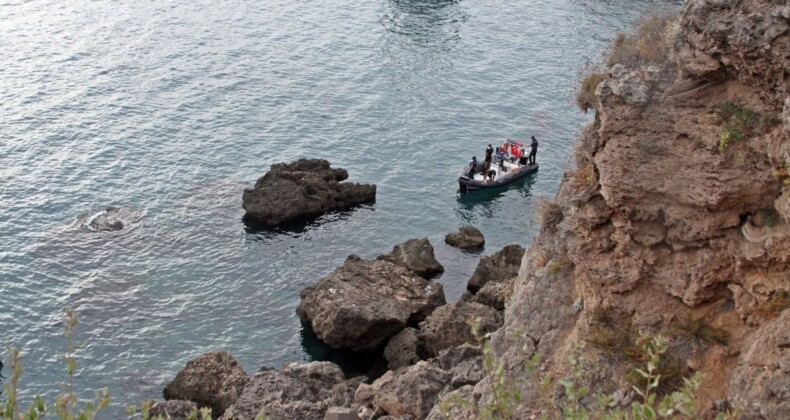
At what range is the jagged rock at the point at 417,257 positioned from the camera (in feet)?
165

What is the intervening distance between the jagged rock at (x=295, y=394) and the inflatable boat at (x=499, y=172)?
25775 mm

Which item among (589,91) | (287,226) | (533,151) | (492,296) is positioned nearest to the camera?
(589,91)

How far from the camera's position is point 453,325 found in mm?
41531

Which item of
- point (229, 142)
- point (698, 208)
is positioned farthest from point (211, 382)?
point (229, 142)

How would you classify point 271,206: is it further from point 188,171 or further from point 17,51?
point 17,51

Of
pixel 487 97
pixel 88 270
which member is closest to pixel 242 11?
pixel 487 97

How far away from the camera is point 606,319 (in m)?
23.9

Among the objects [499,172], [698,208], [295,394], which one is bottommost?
[499,172]

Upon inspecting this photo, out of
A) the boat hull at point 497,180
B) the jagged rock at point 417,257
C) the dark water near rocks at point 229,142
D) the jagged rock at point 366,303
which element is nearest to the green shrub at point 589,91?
the jagged rock at point 366,303

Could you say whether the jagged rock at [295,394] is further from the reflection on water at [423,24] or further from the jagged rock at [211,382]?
the reflection on water at [423,24]

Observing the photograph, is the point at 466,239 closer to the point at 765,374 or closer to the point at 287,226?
the point at 287,226

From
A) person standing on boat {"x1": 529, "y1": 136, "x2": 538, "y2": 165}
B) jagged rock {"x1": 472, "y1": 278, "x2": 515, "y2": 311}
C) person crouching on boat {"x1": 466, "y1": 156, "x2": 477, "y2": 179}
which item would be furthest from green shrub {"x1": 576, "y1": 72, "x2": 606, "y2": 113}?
person standing on boat {"x1": 529, "y1": 136, "x2": 538, "y2": 165}

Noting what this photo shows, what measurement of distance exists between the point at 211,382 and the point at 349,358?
6940 millimetres

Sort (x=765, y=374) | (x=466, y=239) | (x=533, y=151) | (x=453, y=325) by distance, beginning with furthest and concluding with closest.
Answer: (x=533, y=151)
(x=466, y=239)
(x=453, y=325)
(x=765, y=374)
